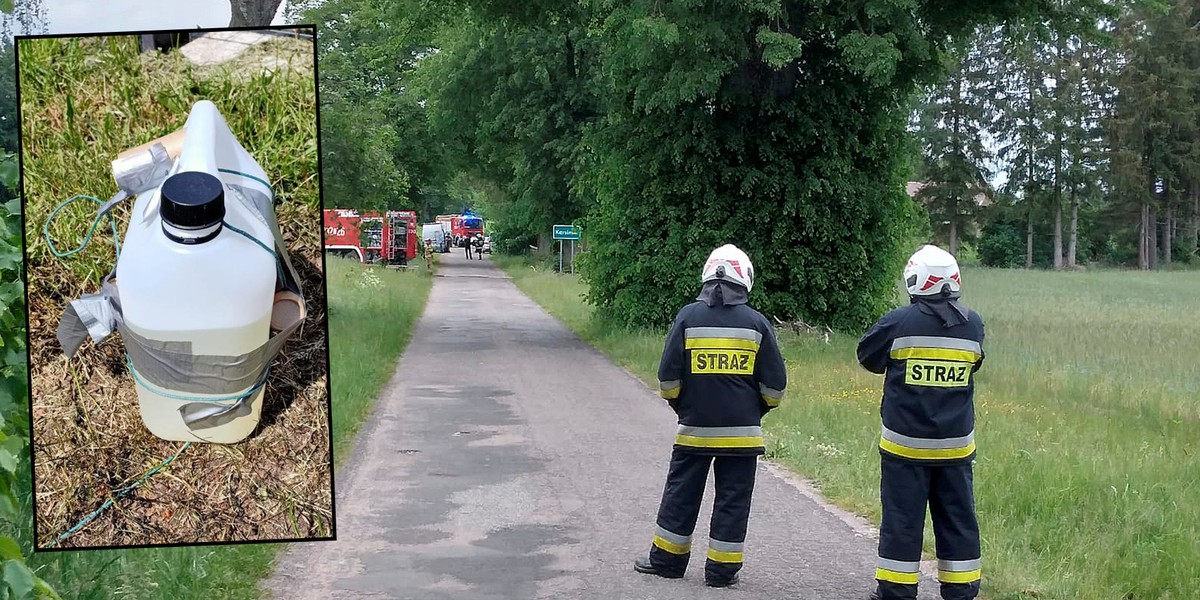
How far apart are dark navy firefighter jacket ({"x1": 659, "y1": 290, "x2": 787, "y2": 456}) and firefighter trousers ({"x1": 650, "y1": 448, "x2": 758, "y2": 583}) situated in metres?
0.11

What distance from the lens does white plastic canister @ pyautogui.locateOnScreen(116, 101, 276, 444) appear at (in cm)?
A: 271

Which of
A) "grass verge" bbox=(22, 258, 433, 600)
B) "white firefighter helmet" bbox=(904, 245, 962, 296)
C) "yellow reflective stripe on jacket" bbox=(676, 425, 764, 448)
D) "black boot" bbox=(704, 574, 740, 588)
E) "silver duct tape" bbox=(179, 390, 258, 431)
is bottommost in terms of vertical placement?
"black boot" bbox=(704, 574, 740, 588)

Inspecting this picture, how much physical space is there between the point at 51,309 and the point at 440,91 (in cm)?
3657

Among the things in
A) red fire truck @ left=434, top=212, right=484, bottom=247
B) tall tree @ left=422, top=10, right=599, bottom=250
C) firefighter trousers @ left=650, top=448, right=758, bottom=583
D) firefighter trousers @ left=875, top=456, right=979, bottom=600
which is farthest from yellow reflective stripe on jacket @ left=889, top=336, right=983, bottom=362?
red fire truck @ left=434, top=212, right=484, bottom=247

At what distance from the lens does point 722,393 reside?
21.2ft

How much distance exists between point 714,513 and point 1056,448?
459cm

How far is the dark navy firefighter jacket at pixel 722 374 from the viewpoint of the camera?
6.48 metres

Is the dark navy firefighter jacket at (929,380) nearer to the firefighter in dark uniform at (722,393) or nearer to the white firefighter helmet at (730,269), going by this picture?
the firefighter in dark uniform at (722,393)

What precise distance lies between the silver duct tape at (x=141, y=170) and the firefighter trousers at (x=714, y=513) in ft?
13.7

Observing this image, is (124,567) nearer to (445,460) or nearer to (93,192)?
(93,192)

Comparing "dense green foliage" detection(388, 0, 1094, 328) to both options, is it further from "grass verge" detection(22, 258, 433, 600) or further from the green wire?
the green wire

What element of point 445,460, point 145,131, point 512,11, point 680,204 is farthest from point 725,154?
point 145,131

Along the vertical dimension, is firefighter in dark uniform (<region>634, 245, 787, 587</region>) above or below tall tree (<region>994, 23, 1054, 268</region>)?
below

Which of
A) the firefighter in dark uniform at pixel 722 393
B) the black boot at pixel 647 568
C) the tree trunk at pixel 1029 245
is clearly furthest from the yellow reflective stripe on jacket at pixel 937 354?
the tree trunk at pixel 1029 245
